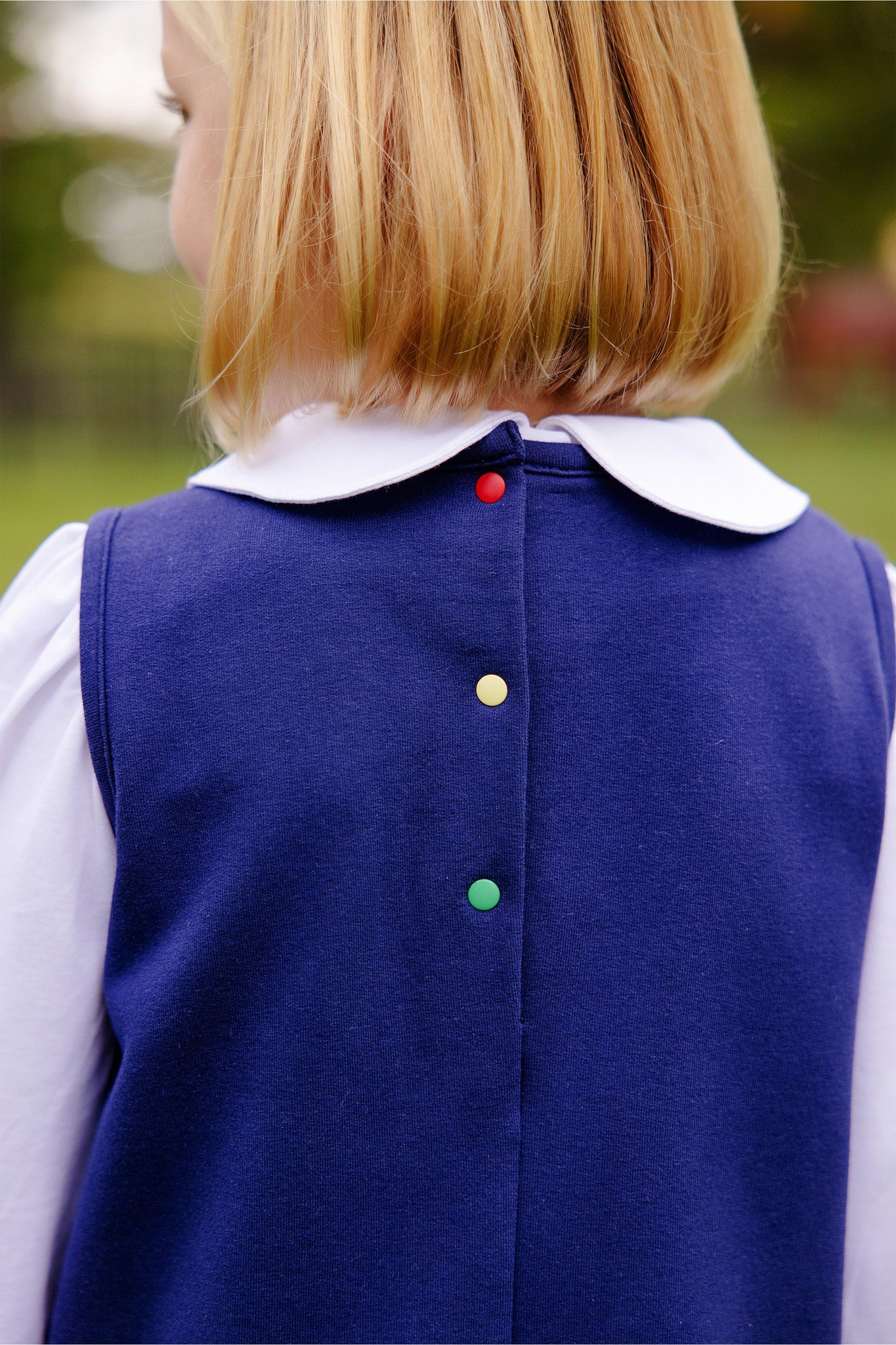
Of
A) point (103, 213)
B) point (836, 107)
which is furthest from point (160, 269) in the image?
point (836, 107)

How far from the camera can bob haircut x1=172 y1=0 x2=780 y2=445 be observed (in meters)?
0.80

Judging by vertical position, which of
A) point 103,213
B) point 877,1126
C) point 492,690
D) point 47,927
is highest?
point 103,213

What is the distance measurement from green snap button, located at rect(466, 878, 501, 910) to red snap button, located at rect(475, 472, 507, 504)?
0.30 metres

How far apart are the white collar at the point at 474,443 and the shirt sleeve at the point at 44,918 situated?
0.18 meters

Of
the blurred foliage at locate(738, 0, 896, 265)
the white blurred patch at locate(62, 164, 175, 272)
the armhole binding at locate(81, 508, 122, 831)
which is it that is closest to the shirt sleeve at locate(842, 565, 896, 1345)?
the armhole binding at locate(81, 508, 122, 831)

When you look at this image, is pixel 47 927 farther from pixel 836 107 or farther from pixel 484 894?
pixel 836 107

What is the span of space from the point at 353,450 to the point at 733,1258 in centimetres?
73

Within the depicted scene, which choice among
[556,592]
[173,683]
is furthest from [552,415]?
[173,683]

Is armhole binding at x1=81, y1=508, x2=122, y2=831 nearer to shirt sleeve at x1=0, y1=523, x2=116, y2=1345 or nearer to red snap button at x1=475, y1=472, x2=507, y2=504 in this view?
shirt sleeve at x1=0, y1=523, x2=116, y2=1345

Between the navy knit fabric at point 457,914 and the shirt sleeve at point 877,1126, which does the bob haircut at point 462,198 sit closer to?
the navy knit fabric at point 457,914

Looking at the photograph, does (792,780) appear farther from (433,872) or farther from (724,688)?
(433,872)

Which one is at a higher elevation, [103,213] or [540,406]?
[103,213]

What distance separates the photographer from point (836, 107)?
15.5m

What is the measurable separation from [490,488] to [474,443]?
0.04 m
